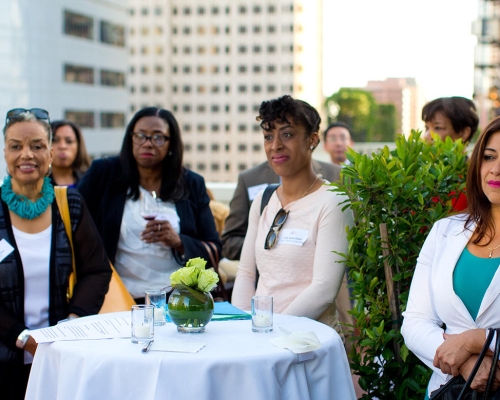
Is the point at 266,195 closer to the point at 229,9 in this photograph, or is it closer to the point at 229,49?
the point at 229,49

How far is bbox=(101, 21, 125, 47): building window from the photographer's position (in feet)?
244

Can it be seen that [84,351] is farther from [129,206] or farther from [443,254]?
[129,206]

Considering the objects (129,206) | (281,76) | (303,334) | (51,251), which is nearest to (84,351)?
(303,334)

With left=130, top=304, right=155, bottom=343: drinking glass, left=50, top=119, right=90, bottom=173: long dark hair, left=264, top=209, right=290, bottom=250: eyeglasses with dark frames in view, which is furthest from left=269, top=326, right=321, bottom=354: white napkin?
left=50, top=119, right=90, bottom=173: long dark hair

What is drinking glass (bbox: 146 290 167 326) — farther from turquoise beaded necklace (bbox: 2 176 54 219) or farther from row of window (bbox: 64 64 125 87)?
row of window (bbox: 64 64 125 87)

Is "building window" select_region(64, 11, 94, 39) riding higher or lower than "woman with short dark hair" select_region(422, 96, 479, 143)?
higher

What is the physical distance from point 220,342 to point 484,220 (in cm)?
104

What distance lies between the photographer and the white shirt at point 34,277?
10.9ft

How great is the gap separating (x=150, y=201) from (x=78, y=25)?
69624 millimetres

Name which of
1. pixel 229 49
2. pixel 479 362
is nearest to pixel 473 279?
pixel 479 362

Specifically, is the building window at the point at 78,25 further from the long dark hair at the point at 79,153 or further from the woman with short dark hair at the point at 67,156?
the woman with short dark hair at the point at 67,156

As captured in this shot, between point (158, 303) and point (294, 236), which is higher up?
point (294, 236)

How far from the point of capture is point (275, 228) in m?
3.48

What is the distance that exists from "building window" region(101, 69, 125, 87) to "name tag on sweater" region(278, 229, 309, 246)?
74033 millimetres
